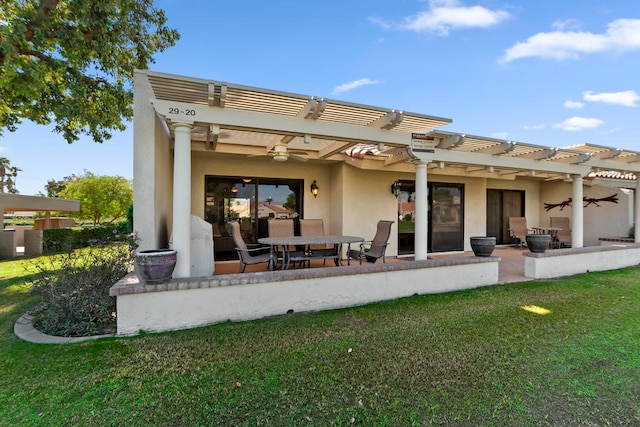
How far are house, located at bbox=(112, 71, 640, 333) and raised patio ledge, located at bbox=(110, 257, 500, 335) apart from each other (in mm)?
99

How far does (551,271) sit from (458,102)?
833cm

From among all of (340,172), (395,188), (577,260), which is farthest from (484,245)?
(340,172)

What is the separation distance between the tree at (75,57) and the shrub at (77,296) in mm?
5232

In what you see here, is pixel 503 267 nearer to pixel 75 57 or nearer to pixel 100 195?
pixel 75 57

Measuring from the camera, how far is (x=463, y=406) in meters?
2.24

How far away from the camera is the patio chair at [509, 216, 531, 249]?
1027cm

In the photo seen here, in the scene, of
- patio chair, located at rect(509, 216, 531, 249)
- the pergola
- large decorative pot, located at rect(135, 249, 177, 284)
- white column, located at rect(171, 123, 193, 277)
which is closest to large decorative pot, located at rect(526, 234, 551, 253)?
the pergola

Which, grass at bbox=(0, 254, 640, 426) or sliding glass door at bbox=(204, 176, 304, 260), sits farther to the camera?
sliding glass door at bbox=(204, 176, 304, 260)

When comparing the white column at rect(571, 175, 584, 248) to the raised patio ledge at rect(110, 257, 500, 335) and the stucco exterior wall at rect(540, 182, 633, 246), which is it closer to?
the stucco exterior wall at rect(540, 182, 633, 246)

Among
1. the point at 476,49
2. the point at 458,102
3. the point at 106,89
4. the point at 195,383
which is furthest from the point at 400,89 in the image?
the point at 195,383

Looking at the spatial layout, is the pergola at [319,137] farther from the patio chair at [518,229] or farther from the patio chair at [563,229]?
the patio chair at [563,229]

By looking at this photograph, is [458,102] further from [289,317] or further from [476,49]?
[289,317]

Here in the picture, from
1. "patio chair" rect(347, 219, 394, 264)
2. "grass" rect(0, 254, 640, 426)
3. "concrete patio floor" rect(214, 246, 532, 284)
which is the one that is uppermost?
"patio chair" rect(347, 219, 394, 264)

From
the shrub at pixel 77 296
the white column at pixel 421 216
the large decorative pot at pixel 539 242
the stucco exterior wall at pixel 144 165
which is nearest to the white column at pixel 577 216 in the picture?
the large decorative pot at pixel 539 242
